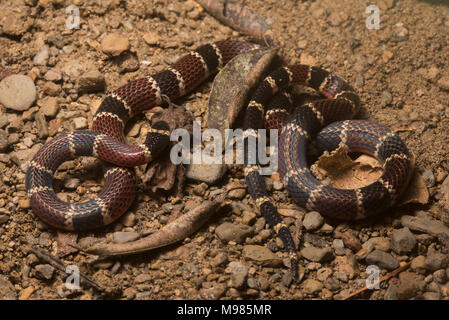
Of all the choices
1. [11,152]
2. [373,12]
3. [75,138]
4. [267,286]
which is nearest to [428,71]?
[373,12]

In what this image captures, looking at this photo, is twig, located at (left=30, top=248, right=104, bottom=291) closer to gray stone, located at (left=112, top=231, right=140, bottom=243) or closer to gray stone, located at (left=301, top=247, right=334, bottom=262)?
gray stone, located at (left=112, top=231, right=140, bottom=243)

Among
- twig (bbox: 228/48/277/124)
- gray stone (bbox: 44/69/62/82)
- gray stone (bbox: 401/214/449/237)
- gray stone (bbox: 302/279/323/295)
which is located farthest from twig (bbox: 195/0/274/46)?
gray stone (bbox: 302/279/323/295)

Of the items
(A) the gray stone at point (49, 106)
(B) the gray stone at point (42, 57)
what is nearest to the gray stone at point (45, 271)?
(A) the gray stone at point (49, 106)

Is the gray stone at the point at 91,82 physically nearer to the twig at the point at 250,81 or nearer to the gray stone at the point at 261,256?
the twig at the point at 250,81

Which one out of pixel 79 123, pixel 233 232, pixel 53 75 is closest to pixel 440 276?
pixel 233 232

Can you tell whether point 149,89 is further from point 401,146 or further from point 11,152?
point 401,146

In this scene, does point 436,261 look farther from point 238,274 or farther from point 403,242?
point 238,274
